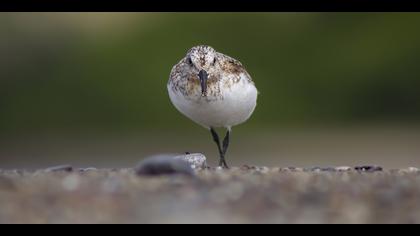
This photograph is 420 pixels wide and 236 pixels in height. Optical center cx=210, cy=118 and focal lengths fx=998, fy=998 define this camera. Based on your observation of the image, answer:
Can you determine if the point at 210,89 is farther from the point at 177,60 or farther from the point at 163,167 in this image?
the point at 177,60

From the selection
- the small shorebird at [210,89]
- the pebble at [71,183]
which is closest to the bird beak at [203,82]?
the small shorebird at [210,89]

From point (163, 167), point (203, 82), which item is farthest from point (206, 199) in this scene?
point (203, 82)

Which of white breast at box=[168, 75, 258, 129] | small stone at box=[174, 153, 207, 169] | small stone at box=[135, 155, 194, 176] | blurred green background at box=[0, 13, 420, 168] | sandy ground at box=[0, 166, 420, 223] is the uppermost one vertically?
blurred green background at box=[0, 13, 420, 168]

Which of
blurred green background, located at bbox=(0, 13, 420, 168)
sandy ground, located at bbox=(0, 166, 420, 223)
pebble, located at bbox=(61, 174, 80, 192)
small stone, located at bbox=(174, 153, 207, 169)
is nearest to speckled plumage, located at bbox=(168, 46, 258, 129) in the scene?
small stone, located at bbox=(174, 153, 207, 169)

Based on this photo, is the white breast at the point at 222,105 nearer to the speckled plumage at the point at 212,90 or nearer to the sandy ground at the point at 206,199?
the speckled plumage at the point at 212,90

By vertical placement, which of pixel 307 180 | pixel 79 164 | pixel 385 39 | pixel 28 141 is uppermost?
pixel 385 39

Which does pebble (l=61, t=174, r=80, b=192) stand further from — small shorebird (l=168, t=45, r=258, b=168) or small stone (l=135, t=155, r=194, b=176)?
small shorebird (l=168, t=45, r=258, b=168)
